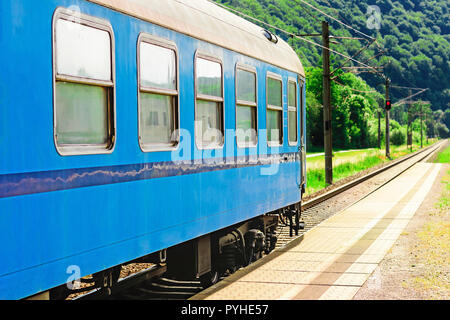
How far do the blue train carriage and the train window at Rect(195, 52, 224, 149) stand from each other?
0.07 ft

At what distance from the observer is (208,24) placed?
7523 millimetres

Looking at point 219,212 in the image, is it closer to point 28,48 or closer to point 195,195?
point 195,195

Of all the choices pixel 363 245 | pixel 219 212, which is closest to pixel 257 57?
pixel 219 212

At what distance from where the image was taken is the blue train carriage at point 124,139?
424cm

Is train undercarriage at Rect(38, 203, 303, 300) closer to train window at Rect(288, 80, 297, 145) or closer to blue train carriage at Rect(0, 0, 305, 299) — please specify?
blue train carriage at Rect(0, 0, 305, 299)

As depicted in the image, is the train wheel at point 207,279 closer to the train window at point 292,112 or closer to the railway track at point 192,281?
the railway track at point 192,281

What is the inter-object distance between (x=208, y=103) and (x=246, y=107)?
4.37 feet

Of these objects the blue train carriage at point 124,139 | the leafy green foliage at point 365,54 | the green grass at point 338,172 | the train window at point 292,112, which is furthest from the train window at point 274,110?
the leafy green foliage at point 365,54

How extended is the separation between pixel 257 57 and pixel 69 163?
15.9 ft

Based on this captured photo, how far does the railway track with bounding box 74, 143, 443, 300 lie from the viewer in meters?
6.96

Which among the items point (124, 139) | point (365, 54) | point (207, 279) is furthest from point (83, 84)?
point (365, 54)

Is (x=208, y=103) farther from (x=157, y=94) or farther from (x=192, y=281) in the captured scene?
(x=192, y=281)

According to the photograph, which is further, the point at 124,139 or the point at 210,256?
the point at 210,256

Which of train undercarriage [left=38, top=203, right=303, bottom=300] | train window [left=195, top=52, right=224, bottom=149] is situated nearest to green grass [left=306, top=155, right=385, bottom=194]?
train undercarriage [left=38, top=203, right=303, bottom=300]
